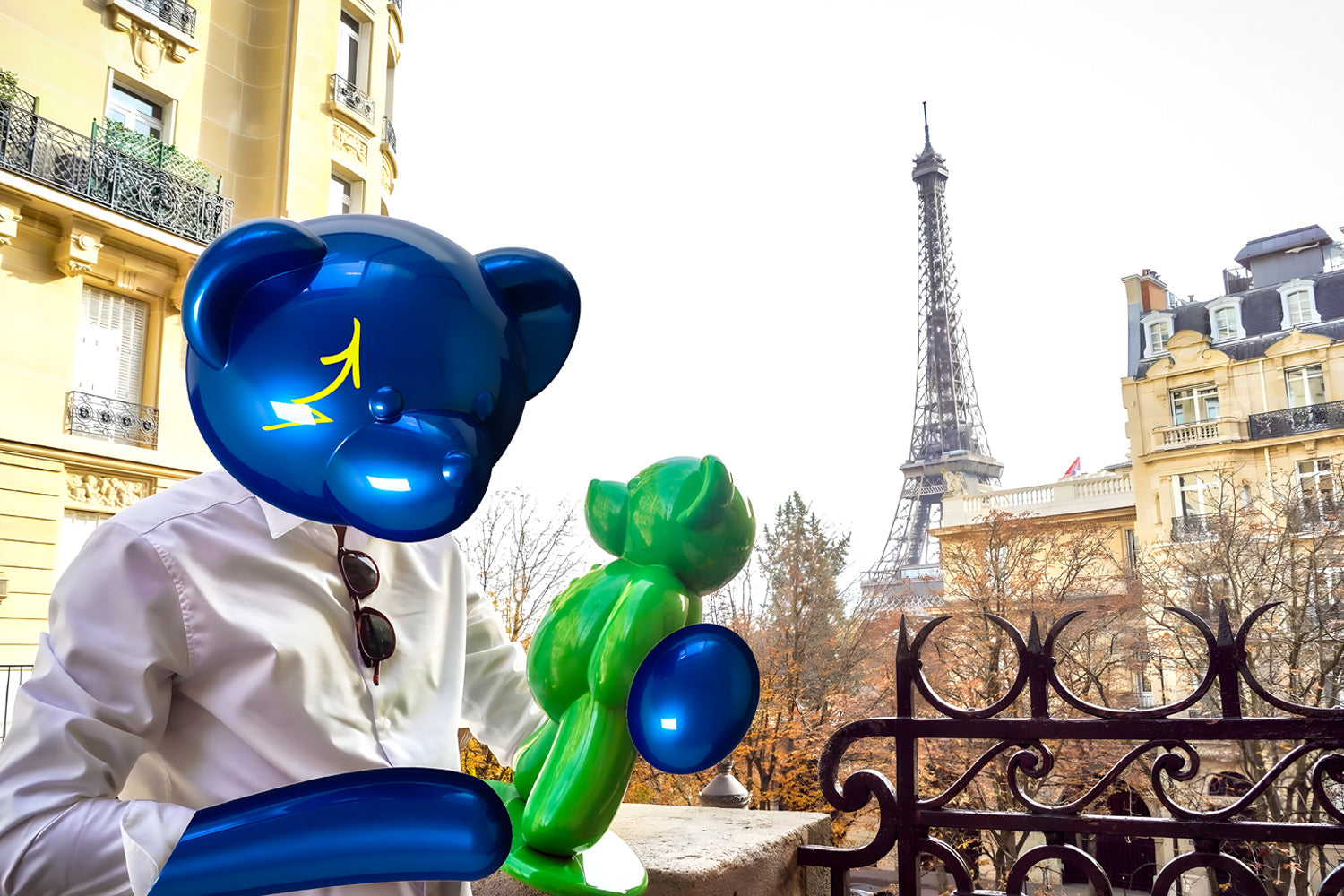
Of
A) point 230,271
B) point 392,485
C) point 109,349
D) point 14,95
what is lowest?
point 392,485

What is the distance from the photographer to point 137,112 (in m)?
6.38

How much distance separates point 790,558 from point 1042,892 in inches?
174

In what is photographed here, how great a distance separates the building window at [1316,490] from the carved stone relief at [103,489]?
10.8 metres

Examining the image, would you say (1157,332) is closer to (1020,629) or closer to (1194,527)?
(1194,527)

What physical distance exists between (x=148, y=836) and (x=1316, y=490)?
1286cm

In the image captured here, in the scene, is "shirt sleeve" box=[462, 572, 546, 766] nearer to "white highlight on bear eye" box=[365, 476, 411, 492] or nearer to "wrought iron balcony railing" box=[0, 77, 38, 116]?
"white highlight on bear eye" box=[365, 476, 411, 492]

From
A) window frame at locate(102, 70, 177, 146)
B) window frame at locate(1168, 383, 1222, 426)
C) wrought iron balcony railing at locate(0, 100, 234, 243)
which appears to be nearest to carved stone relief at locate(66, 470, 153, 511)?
wrought iron balcony railing at locate(0, 100, 234, 243)

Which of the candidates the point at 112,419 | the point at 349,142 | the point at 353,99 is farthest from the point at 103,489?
the point at 353,99

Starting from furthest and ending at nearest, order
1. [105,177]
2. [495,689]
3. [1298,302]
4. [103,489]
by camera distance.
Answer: [1298,302]
[105,177]
[103,489]
[495,689]

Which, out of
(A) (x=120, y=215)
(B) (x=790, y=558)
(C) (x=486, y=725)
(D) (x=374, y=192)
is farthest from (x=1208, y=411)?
(C) (x=486, y=725)

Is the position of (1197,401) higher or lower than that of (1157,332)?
lower

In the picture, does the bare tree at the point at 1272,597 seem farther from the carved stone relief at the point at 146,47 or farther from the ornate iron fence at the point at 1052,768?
the carved stone relief at the point at 146,47

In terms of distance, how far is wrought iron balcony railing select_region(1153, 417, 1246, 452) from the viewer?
1228 cm

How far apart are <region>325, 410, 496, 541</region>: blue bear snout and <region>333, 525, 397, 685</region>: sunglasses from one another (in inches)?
6.3
